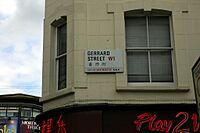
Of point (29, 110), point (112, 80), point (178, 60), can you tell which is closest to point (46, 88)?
point (112, 80)

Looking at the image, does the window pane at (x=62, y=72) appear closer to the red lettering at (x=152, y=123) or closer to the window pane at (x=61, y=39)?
the window pane at (x=61, y=39)

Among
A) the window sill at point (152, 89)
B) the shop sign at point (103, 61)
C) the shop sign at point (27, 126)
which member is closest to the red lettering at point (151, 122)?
the window sill at point (152, 89)

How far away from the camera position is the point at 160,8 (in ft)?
37.8

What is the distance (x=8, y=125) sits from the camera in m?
50.9

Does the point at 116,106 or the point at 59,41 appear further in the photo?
the point at 59,41

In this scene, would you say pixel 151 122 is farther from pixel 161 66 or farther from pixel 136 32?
pixel 136 32

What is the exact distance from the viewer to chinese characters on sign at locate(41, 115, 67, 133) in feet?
35.3

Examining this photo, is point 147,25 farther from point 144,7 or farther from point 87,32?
point 87,32

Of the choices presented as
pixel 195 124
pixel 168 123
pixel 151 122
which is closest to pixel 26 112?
pixel 151 122

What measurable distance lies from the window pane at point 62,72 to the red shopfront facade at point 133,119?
4.77 feet

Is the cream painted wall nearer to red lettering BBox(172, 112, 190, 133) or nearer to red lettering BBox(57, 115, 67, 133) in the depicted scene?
red lettering BBox(172, 112, 190, 133)

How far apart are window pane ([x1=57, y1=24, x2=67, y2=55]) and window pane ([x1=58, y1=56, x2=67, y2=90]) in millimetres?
267

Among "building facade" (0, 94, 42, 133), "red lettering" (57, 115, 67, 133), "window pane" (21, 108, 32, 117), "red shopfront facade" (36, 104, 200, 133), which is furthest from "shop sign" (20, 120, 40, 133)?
"red shopfront facade" (36, 104, 200, 133)

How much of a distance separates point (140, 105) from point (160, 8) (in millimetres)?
3112
